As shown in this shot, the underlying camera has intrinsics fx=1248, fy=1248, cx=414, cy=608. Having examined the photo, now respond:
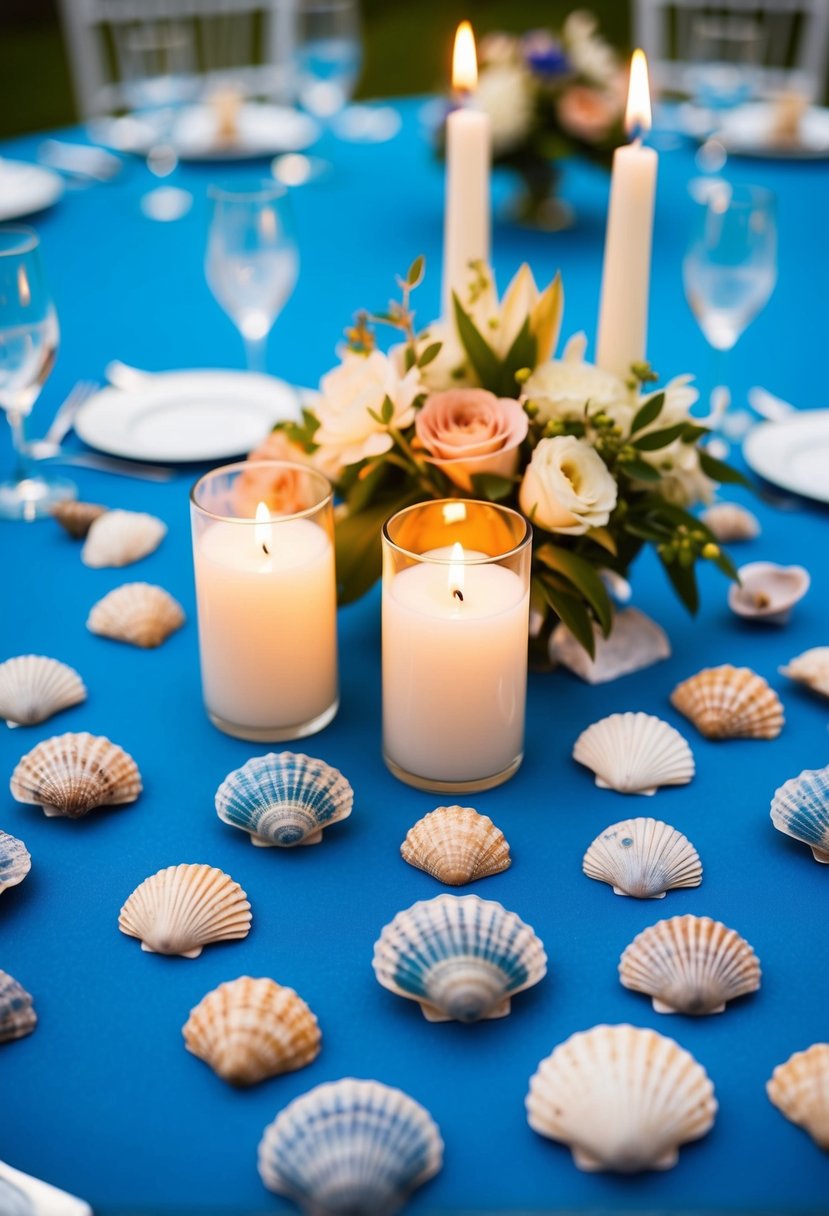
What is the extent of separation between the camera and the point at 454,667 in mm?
908

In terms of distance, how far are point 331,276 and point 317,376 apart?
0.38 metres

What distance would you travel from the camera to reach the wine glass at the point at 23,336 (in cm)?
121

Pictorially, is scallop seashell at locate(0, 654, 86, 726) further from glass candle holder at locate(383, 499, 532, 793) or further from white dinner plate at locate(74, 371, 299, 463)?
white dinner plate at locate(74, 371, 299, 463)

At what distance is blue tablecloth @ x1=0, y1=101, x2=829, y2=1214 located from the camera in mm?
669

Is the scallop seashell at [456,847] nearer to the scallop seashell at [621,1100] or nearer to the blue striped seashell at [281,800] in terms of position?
the blue striped seashell at [281,800]

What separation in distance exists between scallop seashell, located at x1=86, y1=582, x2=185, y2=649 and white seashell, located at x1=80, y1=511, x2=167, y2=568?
0.11 metres

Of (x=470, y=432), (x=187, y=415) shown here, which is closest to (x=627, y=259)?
(x=470, y=432)

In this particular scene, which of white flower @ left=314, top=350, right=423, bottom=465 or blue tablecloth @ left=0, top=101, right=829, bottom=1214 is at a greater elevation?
white flower @ left=314, top=350, right=423, bottom=465

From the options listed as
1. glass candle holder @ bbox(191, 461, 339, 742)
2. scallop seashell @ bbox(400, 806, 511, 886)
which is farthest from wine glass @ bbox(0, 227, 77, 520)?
scallop seashell @ bbox(400, 806, 511, 886)

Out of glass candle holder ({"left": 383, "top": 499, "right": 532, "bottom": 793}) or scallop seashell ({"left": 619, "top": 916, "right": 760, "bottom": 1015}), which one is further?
glass candle holder ({"left": 383, "top": 499, "right": 532, "bottom": 793})

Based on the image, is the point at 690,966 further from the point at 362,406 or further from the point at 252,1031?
the point at 362,406

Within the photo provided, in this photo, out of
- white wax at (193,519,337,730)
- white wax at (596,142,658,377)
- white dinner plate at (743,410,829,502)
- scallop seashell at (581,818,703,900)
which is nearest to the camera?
scallop seashell at (581,818,703,900)

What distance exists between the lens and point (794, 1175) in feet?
2.16

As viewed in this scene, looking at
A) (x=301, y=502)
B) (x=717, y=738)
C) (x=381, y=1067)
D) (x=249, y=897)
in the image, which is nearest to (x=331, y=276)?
(x=301, y=502)
